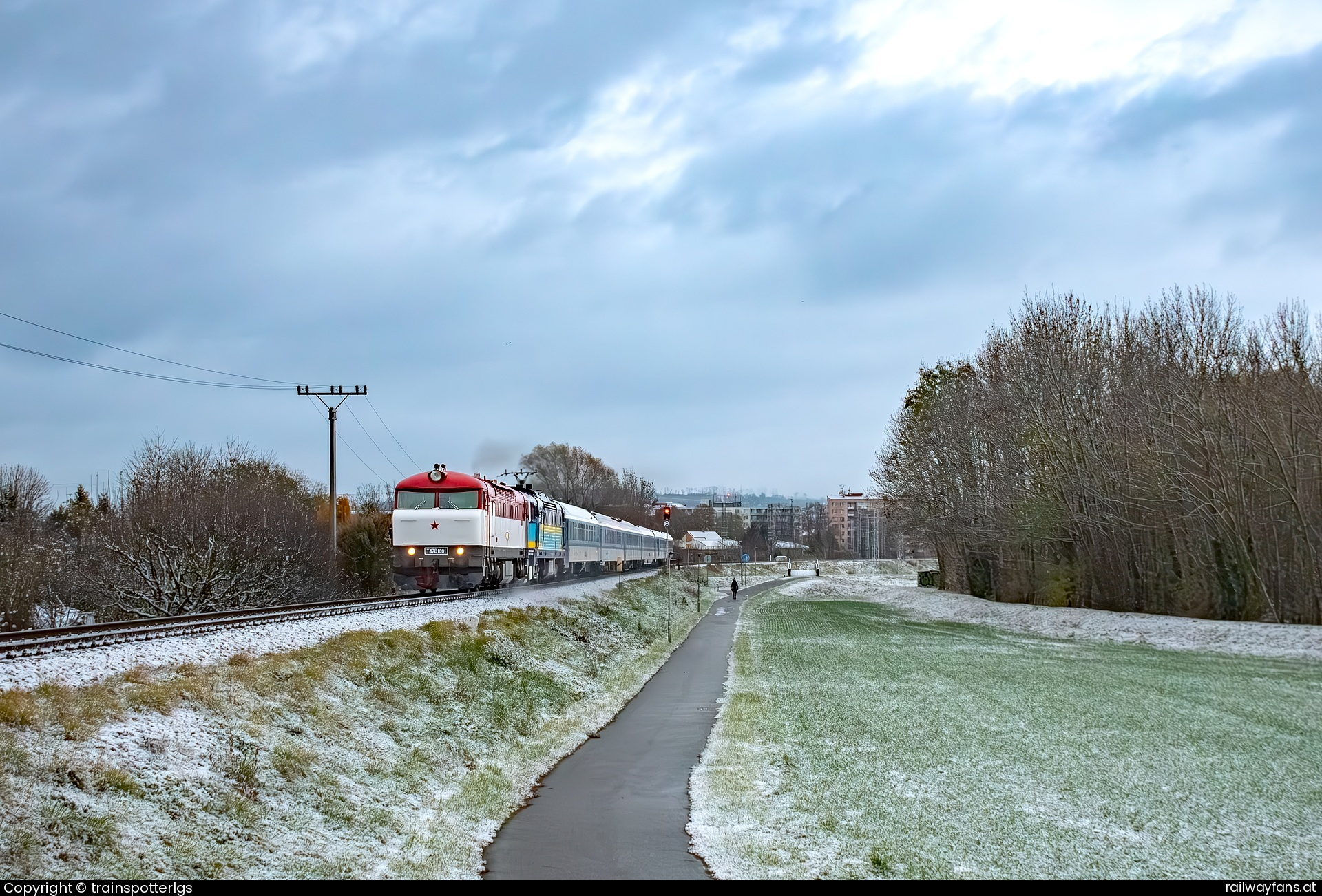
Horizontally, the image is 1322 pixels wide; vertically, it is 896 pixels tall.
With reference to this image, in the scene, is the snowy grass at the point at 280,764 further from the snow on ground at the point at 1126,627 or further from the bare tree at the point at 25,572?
the snow on ground at the point at 1126,627

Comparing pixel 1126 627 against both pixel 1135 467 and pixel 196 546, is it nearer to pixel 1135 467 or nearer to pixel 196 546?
pixel 1135 467

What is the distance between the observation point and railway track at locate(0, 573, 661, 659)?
536 inches

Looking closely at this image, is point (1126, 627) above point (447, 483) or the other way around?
the other way around

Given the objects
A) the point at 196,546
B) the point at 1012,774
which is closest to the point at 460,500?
the point at 196,546

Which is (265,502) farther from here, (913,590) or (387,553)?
(913,590)

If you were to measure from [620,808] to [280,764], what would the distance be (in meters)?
3.57

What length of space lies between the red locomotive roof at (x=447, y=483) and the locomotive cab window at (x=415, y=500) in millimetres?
147

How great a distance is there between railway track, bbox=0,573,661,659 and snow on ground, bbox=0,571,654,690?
414 millimetres

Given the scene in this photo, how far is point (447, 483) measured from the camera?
29922mm

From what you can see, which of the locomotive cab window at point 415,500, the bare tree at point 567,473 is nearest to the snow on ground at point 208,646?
the locomotive cab window at point 415,500

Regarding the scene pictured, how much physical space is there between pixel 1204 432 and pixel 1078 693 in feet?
62.7

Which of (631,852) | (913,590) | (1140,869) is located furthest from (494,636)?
(913,590)

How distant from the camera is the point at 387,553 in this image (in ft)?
140

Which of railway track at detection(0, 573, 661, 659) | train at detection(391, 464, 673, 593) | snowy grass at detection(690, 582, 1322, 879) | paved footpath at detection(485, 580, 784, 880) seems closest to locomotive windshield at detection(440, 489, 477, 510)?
train at detection(391, 464, 673, 593)
